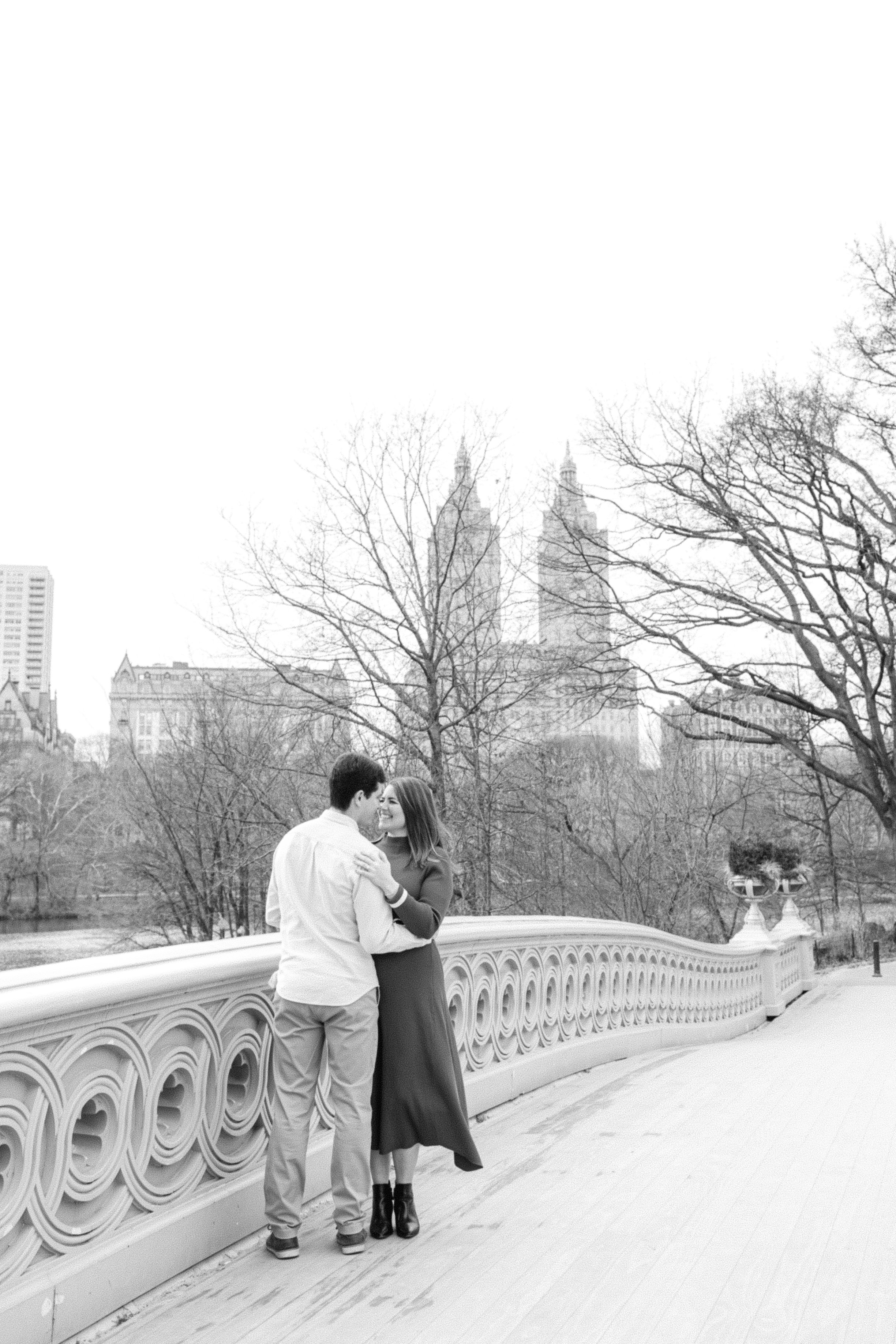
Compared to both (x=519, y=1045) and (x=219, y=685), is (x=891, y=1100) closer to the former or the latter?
(x=519, y=1045)

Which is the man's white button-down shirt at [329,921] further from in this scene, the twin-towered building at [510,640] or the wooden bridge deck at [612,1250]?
the twin-towered building at [510,640]

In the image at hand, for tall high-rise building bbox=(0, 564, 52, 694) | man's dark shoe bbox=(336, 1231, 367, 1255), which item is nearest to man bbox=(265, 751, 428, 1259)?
man's dark shoe bbox=(336, 1231, 367, 1255)

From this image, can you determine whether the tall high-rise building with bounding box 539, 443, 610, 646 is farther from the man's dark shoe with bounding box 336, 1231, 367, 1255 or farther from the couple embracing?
the man's dark shoe with bounding box 336, 1231, 367, 1255

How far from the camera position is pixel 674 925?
27609 mm

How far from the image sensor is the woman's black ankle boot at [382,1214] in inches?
163

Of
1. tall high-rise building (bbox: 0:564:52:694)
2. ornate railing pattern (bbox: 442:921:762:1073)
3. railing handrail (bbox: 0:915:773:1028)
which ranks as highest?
tall high-rise building (bbox: 0:564:52:694)

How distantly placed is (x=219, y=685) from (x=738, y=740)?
406 inches

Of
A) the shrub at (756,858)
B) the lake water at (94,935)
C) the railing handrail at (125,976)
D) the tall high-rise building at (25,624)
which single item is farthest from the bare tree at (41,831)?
the tall high-rise building at (25,624)

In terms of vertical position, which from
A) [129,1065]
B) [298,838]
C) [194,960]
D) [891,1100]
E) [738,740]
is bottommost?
[891,1100]

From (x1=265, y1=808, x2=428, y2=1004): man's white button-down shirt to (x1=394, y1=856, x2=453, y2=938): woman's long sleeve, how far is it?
4 centimetres

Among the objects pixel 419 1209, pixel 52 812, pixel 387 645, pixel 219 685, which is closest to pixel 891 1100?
pixel 419 1209

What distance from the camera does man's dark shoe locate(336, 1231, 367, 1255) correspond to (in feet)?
12.9

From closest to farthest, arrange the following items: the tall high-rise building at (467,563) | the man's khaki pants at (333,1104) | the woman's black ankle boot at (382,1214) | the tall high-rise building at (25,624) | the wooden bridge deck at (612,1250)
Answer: the wooden bridge deck at (612,1250)
the man's khaki pants at (333,1104)
the woman's black ankle boot at (382,1214)
the tall high-rise building at (467,563)
the tall high-rise building at (25,624)

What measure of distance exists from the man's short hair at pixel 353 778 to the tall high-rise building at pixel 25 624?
187878mm
